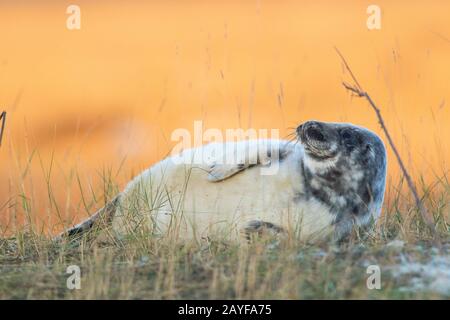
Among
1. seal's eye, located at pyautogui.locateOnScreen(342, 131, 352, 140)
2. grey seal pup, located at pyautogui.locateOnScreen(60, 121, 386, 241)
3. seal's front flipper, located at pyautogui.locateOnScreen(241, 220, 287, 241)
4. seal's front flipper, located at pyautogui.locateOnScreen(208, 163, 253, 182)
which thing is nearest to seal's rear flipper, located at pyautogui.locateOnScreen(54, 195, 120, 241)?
grey seal pup, located at pyautogui.locateOnScreen(60, 121, 386, 241)

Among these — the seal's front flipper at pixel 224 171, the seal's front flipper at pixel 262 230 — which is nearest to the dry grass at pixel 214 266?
the seal's front flipper at pixel 262 230

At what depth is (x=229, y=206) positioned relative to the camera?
5602mm

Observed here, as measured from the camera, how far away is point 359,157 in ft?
18.4

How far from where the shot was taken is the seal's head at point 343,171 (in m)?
5.50

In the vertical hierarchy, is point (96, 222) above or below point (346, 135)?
below

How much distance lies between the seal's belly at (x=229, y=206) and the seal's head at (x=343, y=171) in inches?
4.3

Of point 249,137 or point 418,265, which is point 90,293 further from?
point 249,137

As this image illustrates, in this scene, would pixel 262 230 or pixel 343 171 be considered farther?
pixel 343 171

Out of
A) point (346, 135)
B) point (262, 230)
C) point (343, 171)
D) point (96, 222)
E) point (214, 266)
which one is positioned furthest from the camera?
point (96, 222)

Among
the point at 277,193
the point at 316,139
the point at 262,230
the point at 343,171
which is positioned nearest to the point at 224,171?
the point at 277,193

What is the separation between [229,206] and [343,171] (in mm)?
780

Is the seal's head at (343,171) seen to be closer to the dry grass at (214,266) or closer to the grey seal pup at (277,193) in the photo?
the grey seal pup at (277,193)

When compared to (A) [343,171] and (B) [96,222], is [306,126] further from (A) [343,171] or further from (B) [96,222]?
(B) [96,222]

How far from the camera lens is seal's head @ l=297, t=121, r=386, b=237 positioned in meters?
5.50
